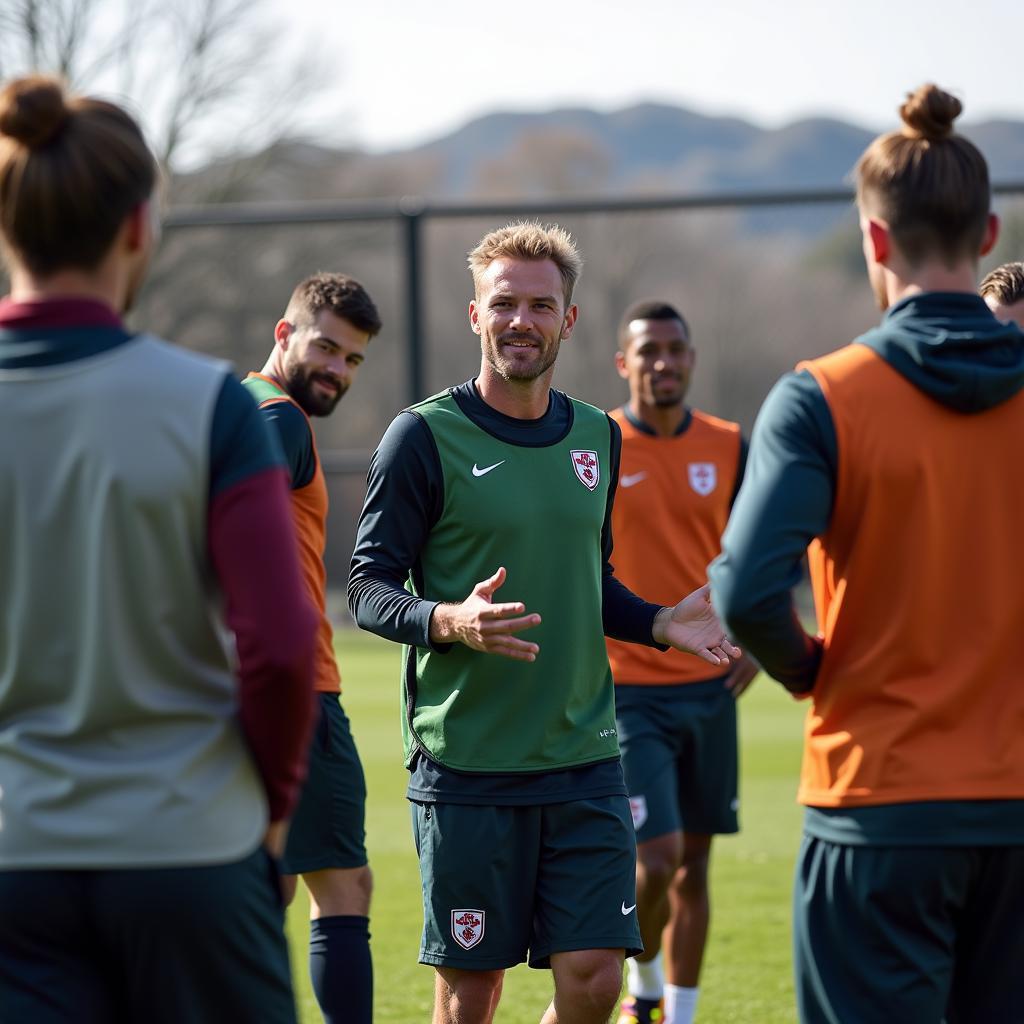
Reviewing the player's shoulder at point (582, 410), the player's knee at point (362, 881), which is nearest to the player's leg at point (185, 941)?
the player's shoulder at point (582, 410)

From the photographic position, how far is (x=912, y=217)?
2805 millimetres

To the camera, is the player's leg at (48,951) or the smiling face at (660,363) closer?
the player's leg at (48,951)

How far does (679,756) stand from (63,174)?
4.61m

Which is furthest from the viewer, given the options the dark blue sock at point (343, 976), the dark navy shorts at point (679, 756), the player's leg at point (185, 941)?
the dark navy shorts at point (679, 756)

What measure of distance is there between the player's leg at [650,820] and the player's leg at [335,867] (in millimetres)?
1175

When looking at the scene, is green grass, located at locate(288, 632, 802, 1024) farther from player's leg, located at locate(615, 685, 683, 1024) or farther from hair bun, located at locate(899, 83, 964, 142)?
hair bun, located at locate(899, 83, 964, 142)

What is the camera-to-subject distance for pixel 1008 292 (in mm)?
4328

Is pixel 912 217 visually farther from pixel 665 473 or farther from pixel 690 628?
pixel 665 473

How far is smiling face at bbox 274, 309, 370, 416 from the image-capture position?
5262 millimetres

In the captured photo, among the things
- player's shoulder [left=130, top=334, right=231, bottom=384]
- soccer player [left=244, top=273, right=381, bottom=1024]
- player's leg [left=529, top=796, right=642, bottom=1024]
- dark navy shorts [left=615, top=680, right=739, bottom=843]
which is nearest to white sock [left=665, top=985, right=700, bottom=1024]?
dark navy shorts [left=615, top=680, right=739, bottom=843]

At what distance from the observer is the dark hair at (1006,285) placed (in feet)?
14.1

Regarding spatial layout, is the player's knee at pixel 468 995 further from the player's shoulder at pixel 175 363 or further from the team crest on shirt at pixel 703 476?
the team crest on shirt at pixel 703 476

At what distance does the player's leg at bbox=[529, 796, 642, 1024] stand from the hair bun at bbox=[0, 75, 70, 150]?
231 centimetres

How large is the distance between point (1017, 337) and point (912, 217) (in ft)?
0.95
